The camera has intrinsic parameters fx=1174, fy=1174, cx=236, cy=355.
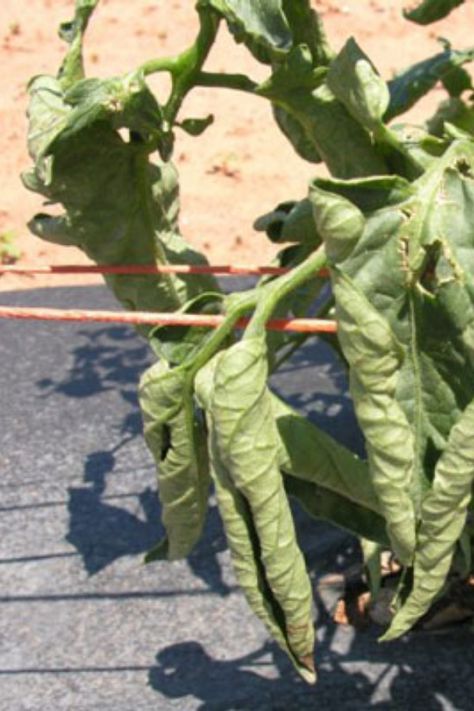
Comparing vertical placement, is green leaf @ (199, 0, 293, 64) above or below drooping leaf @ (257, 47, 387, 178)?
above

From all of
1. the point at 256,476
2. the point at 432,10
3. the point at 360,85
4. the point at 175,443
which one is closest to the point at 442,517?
the point at 256,476

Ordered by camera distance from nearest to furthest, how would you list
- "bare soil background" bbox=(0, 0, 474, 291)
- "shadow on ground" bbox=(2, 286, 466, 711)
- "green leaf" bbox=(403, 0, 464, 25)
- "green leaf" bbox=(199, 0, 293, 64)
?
"green leaf" bbox=(199, 0, 293, 64)
"green leaf" bbox=(403, 0, 464, 25)
"shadow on ground" bbox=(2, 286, 466, 711)
"bare soil background" bbox=(0, 0, 474, 291)

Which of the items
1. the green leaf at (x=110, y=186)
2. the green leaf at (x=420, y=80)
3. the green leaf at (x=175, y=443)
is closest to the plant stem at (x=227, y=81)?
the green leaf at (x=110, y=186)

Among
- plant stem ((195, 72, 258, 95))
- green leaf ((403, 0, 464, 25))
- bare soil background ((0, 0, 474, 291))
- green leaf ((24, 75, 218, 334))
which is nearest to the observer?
green leaf ((24, 75, 218, 334))

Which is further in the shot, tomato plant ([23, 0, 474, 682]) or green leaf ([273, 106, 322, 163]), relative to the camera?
green leaf ([273, 106, 322, 163])

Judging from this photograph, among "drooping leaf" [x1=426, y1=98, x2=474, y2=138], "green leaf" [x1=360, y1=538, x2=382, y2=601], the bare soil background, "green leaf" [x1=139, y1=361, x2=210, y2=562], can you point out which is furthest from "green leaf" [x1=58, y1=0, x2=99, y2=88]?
the bare soil background

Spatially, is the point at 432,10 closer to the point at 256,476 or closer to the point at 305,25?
the point at 305,25

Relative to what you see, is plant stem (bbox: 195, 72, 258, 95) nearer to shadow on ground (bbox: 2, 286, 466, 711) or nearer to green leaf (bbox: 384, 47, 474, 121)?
green leaf (bbox: 384, 47, 474, 121)

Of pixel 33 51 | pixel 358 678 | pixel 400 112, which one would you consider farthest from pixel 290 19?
pixel 33 51
